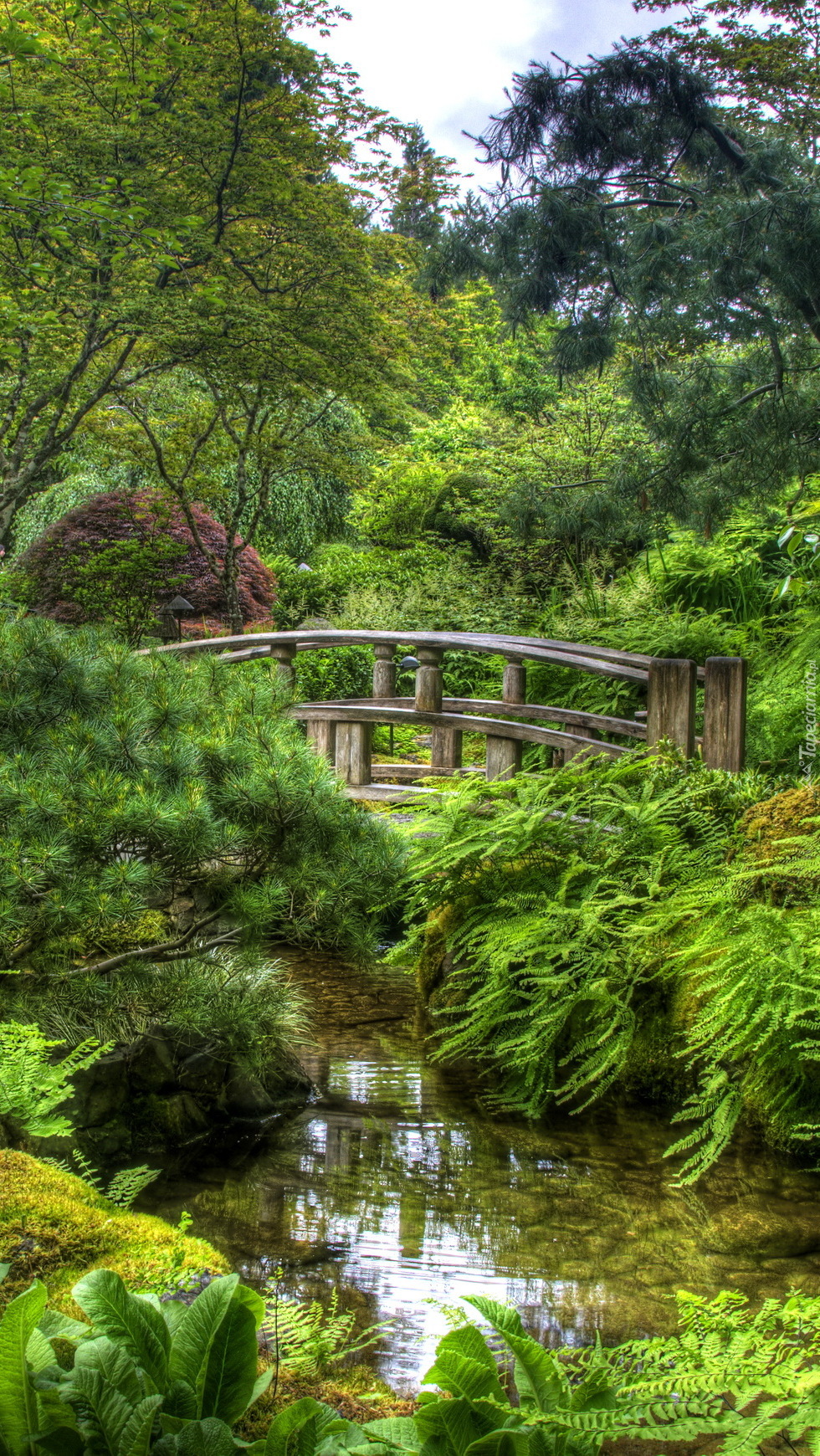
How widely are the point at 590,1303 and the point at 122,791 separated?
164 centimetres

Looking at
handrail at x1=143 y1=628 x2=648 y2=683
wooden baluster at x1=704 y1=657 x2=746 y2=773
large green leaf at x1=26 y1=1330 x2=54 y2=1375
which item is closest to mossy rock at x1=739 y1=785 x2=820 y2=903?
wooden baluster at x1=704 y1=657 x2=746 y2=773

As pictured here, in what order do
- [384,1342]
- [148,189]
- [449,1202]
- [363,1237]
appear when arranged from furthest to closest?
[148,189] < [449,1202] < [363,1237] < [384,1342]

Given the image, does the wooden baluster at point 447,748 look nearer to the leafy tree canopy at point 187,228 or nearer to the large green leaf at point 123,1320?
the leafy tree canopy at point 187,228

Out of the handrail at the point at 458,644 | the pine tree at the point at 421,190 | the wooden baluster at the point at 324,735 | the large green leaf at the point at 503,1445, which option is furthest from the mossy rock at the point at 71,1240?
the pine tree at the point at 421,190

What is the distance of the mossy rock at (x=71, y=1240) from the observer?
188 cm

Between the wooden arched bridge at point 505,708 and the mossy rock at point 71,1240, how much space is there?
266 cm

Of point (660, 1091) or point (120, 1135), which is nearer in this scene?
point (120, 1135)

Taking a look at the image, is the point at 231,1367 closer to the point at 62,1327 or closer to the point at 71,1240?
the point at 62,1327

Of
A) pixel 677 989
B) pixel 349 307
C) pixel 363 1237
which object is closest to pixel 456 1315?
pixel 363 1237

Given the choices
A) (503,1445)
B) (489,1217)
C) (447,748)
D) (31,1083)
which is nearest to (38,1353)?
(503,1445)

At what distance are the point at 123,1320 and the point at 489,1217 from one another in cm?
170

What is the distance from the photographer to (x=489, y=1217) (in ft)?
9.52

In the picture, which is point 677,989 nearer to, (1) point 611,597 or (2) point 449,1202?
(2) point 449,1202

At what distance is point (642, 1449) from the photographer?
182 cm
